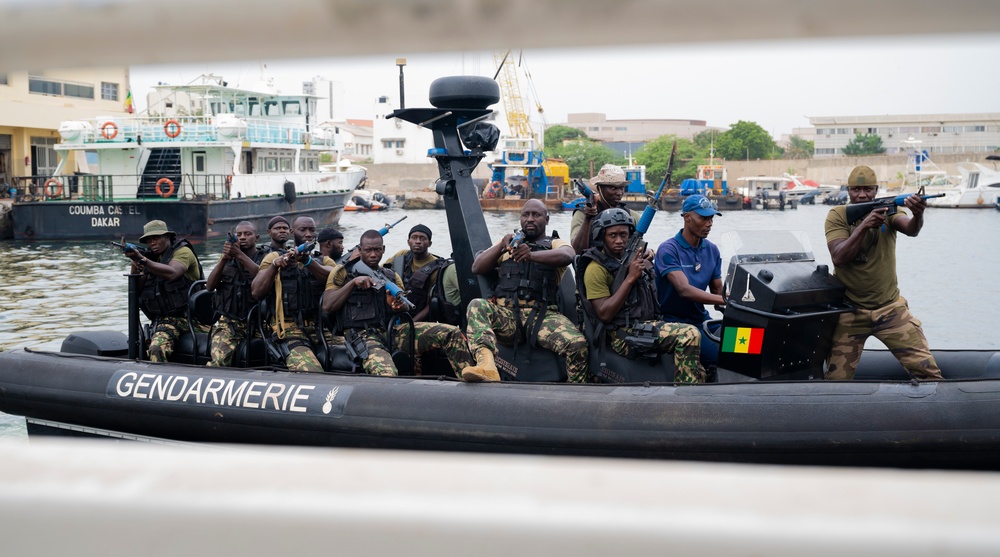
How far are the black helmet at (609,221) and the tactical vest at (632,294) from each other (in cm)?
8

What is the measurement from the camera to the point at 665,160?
60.0m

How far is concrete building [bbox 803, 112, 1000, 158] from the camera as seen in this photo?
174ft

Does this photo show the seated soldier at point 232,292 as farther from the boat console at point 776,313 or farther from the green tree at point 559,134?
the green tree at point 559,134

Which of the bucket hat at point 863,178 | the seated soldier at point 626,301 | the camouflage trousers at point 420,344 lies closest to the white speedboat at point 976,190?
the bucket hat at point 863,178

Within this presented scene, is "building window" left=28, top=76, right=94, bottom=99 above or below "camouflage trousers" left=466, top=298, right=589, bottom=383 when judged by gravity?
above

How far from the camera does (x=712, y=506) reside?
2.32ft

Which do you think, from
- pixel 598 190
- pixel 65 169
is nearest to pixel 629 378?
pixel 598 190

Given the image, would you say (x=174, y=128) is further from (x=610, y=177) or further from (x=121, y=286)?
(x=610, y=177)

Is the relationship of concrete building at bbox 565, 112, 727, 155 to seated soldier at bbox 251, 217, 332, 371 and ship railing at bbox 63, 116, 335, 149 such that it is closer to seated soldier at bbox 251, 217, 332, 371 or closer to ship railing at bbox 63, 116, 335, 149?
ship railing at bbox 63, 116, 335, 149

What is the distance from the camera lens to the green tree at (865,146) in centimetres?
7089

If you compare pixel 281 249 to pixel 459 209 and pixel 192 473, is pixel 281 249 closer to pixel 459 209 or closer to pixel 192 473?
pixel 459 209

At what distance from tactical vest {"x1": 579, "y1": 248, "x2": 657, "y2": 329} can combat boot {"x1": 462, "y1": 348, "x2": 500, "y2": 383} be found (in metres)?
0.73

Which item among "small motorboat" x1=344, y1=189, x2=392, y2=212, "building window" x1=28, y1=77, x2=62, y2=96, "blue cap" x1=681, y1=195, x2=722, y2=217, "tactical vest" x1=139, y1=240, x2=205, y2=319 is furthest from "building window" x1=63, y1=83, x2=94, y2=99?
"blue cap" x1=681, y1=195, x2=722, y2=217

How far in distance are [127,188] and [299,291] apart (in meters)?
24.5
